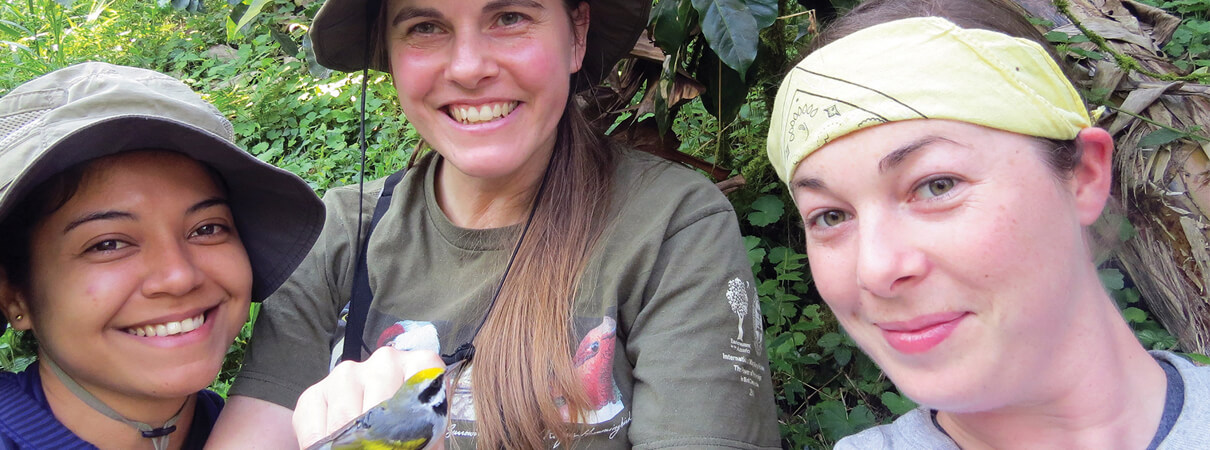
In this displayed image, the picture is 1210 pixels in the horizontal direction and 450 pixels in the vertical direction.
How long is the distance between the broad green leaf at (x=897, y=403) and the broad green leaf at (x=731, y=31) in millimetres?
954

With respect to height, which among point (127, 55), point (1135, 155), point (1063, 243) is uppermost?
point (1063, 243)

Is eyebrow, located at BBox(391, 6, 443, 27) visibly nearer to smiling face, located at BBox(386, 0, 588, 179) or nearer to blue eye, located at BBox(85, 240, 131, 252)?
smiling face, located at BBox(386, 0, 588, 179)

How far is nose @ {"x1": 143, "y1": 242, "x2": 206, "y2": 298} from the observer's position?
1790mm

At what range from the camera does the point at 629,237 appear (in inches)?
77.2

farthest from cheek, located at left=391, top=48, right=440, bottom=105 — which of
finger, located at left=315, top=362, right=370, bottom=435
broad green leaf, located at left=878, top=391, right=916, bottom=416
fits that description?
broad green leaf, located at left=878, top=391, right=916, bottom=416

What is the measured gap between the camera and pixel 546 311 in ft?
6.24

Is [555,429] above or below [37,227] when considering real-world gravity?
below

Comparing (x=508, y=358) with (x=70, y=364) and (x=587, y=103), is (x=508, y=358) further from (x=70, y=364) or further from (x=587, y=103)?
(x=587, y=103)

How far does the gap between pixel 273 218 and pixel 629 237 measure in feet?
2.73

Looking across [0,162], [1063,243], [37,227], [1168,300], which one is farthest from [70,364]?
[1168,300]

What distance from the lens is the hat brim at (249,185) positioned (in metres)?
1.71

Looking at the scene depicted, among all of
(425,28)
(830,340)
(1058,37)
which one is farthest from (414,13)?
(1058,37)

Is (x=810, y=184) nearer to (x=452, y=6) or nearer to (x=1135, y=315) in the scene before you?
(x=452, y=6)

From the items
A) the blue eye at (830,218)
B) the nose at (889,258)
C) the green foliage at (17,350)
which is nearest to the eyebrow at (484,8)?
the blue eye at (830,218)
